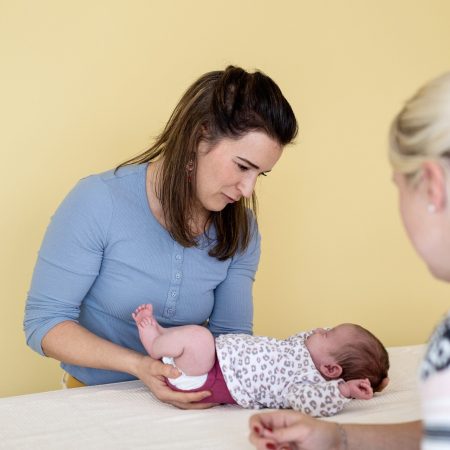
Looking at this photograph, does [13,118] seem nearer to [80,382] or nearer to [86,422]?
[80,382]

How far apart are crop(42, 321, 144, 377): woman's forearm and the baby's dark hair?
492 millimetres

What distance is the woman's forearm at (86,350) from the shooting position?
5.99 ft

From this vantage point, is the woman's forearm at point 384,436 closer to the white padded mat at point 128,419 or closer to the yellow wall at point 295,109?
the white padded mat at point 128,419

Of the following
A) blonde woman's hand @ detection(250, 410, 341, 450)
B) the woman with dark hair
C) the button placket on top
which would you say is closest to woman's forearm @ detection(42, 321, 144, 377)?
the woman with dark hair

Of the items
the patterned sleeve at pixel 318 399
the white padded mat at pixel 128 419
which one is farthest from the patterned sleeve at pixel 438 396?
the patterned sleeve at pixel 318 399

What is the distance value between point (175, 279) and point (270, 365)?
37cm

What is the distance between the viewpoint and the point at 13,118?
2.39m

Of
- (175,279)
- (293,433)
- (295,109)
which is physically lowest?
(293,433)

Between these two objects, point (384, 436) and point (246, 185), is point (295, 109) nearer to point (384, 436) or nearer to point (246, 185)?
point (246, 185)

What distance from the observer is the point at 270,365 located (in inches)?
71.1

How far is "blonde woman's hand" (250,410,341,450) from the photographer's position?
3.99ft

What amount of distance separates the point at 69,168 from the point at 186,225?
2.16ft

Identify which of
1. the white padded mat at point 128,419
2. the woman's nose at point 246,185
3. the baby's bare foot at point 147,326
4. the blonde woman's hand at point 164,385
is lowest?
the white padded mat at point 128,419

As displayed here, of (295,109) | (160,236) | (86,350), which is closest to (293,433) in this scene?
(86,350)
